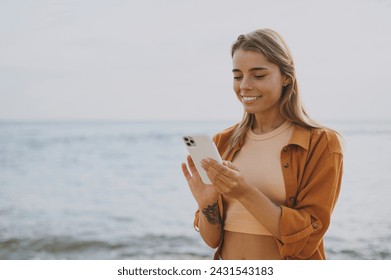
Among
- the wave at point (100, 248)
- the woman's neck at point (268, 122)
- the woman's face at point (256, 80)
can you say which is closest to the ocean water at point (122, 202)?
the wave at point (100, 248)

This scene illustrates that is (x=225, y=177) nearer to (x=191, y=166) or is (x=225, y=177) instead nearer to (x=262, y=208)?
(x=262, y=208)

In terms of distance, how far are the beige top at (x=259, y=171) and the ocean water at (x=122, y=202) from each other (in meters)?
2.25

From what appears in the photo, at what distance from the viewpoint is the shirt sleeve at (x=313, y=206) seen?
1.69 metres

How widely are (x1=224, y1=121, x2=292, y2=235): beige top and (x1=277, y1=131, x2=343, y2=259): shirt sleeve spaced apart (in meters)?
0.08

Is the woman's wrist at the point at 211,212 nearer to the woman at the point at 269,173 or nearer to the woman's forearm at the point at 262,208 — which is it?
the woman at the point at 269,173

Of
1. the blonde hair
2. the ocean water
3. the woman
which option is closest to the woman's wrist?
the woman

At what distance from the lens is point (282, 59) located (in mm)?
1783

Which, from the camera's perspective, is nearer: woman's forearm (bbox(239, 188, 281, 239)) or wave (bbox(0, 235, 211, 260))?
woman's forearm (bbox(239, 188, 281, 239))

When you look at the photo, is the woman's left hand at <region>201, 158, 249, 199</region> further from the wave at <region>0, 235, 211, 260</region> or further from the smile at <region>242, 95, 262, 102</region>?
the wave at <region>0, 235, 211, 260</region>

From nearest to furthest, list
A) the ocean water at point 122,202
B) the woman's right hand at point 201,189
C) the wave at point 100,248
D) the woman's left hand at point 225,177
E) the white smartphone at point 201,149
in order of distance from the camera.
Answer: the woman's left hand at point 225,177 < the white smartphone at point 201,149 < the woman's right hand at point 201,189 < the wave at point 100,248 < the ocean water at point 122,202

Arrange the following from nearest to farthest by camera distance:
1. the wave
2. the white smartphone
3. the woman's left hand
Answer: the woman's left hand < the white smartphone < the wave

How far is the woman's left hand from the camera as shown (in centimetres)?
166
